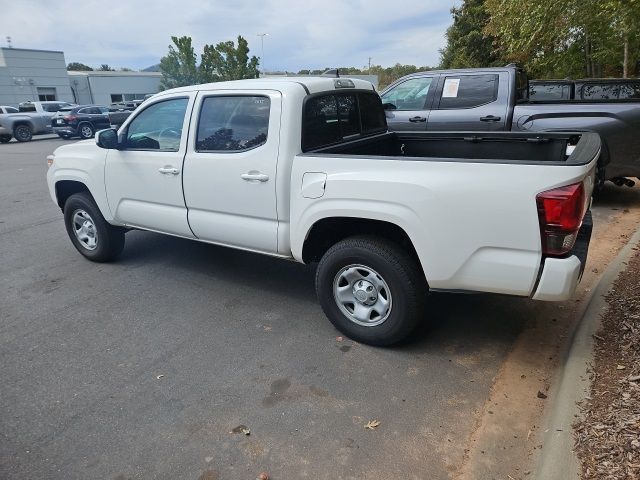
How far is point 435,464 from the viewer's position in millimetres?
2436

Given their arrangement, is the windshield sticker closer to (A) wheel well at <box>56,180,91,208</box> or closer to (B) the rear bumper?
(B) the rear bumper

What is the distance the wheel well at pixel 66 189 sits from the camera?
5371mm

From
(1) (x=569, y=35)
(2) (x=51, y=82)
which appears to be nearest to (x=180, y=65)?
(2) (x=51, y=82)

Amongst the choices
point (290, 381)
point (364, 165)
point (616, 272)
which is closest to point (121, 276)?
point (290, 381)

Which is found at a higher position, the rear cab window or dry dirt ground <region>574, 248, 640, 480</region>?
the rear cab window

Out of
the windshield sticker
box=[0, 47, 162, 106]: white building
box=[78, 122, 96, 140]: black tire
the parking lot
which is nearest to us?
the parking lot

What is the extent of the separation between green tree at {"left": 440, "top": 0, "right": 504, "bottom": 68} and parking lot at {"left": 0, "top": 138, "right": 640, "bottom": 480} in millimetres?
22070

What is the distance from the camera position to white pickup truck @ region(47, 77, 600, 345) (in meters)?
2.72

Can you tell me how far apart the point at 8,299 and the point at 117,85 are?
44.6m

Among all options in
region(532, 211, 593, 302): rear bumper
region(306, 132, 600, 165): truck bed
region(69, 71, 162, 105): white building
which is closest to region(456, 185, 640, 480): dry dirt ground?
region(532, 211, 593, 302): rear bumper

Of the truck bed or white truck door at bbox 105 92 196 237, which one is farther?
white truck door at bbox 105 92 196 237

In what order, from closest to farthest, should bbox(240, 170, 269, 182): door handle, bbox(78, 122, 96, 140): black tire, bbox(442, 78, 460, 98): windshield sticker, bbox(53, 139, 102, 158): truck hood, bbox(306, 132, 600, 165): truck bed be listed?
bbox(240, 170, 269, 182): door handle < bbox(306, 132, 600, 165): truck bed < bbox(53, 139, 102, 158): truck hood < bbox(442, 78, 460, 98): windshield sticker < bbox(78, 122, 96, 140): black tire

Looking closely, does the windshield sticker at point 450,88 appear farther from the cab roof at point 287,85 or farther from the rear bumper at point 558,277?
the rear bumper at point 558,277

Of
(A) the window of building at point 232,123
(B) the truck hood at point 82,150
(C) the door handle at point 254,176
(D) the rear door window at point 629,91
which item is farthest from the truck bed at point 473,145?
(D) the rear door window at point 629,91
